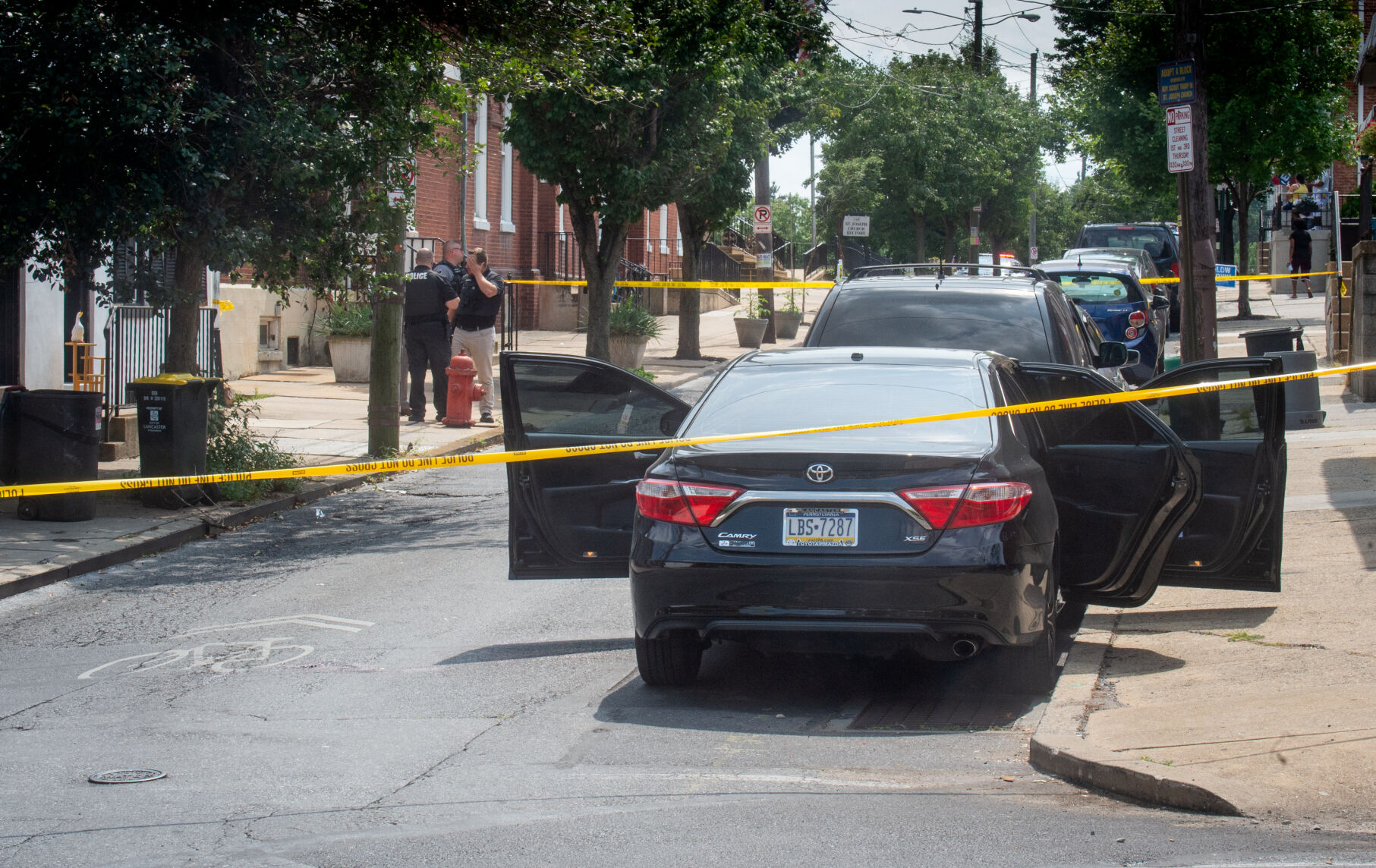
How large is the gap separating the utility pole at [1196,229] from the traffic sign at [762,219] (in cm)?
1673

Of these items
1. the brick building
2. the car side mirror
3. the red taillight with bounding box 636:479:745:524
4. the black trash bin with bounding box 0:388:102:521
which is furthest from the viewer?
the brick building

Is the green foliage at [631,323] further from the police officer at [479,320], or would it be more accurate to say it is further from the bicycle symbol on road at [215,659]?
the bicycle symbol on road at [215,659]

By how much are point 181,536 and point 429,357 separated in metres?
7.27

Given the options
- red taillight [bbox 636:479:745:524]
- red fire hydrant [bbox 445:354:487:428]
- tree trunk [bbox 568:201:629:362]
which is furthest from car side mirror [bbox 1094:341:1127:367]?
tree trunk [bbox 568:201:629:362]

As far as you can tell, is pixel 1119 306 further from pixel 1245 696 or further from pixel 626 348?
pixel 1245 696

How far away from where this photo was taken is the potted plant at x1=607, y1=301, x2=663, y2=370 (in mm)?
24109

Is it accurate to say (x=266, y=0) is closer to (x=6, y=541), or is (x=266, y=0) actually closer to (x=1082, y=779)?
(x=6, y=541)

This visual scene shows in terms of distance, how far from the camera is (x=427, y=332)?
17484mm

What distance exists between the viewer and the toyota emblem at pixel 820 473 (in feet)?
19.1

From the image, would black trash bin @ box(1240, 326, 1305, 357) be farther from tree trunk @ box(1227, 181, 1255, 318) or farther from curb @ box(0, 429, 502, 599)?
tree trunk @ box(1227, 181, 1255, 318)

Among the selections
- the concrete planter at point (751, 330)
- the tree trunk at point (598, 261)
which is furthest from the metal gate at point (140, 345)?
the concrete planter at point (751, 330)

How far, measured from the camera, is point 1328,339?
2150cm

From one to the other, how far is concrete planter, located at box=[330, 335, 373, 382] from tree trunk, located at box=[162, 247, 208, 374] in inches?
342

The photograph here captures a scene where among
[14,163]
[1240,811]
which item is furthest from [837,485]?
[14,163]
